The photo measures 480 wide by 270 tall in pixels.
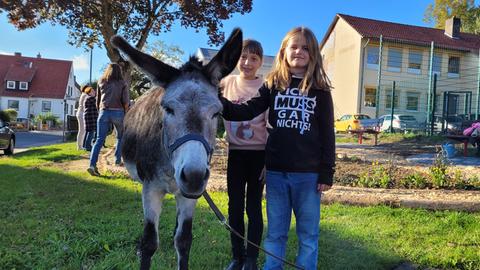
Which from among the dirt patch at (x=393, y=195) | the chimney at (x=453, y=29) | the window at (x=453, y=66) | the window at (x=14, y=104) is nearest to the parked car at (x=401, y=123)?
the window at (x=453, y=66)

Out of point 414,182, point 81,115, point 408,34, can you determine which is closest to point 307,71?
point 414,182

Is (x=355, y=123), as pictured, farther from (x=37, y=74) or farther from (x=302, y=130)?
(x=37, y=74)

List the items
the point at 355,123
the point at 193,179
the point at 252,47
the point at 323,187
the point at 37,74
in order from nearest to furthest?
Result: the point at 193,179 → the point at 323,187 → the point at 252,47 → the point at 355,123 → the point at 37,74

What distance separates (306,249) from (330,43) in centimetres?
4084

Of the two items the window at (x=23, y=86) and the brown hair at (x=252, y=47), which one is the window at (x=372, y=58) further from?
the window at (x=23, y=86)

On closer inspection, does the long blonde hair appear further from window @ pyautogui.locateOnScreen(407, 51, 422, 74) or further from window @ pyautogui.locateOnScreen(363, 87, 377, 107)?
window @ pyautogui.locateOnScreen(407, 51, 422, 74)

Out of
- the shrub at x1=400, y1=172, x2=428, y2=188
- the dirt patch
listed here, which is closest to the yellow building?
the shrub at x1=400, y1=172, x2=428, y2=188

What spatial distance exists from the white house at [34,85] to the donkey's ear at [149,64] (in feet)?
179

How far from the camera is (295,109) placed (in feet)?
10.6

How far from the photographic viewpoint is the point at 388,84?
32844 millimetres

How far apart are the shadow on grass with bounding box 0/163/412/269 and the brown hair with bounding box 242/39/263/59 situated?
6.16 feet

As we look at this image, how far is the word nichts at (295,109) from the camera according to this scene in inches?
126

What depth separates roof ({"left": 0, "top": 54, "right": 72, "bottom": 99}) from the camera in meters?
55.2

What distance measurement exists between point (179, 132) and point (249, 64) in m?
1.50
